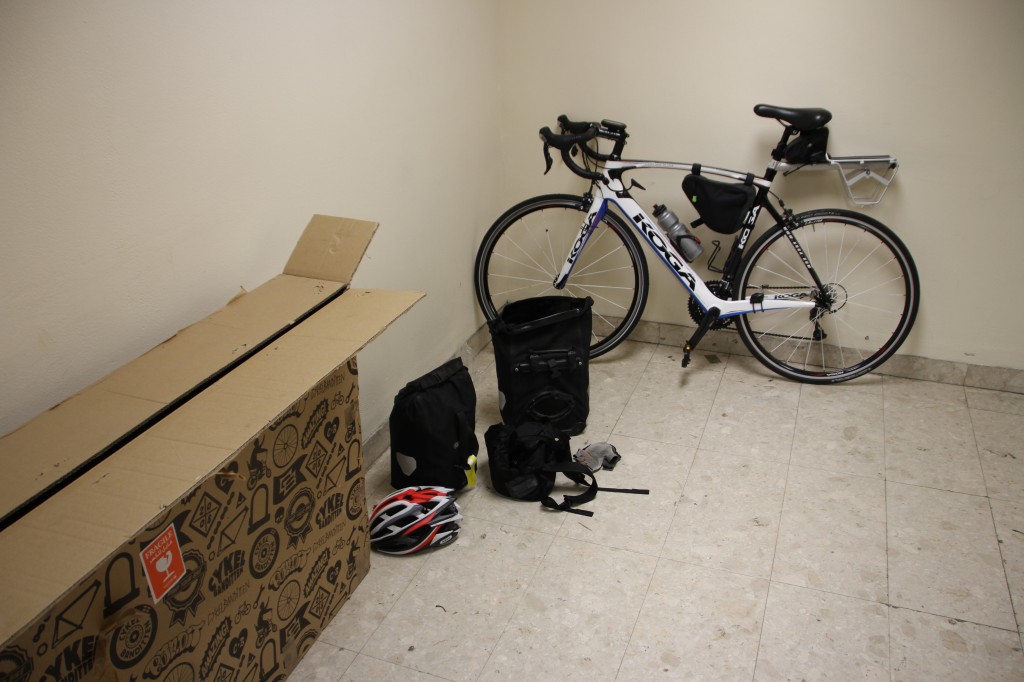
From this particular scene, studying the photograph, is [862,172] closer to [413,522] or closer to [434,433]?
[434,433]

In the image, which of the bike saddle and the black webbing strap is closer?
the black webbing strap

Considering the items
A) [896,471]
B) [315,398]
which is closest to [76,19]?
[315,398]

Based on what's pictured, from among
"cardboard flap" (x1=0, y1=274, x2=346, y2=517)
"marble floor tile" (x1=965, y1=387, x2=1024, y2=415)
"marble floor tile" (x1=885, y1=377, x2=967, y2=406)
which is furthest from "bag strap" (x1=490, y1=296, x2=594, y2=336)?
"marble floor tile" (x1=965, y1=387, x2=1024, y2=415)

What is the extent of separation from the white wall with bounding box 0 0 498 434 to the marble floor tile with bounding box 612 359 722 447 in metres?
0.86

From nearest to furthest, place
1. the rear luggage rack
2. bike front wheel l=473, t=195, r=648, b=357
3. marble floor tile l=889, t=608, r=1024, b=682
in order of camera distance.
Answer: marble floor tile l=889, t=608, r=1024, b=682, the rear luggage rack, bike front wheel l=473, t=195, r=648, b=357

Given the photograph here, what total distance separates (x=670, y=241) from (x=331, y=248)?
148cm

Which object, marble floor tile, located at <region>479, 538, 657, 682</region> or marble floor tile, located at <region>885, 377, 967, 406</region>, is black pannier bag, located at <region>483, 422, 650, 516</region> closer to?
marble floor tile, located at <region>479, 538, 657, 682</region>

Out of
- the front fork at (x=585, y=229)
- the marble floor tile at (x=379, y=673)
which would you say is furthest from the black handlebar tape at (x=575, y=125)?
the marble floor tile at (x=379, y=673)

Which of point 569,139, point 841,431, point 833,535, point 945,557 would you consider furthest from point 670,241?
point 945,557

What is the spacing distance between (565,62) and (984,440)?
2.08 metres

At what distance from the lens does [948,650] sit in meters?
1.86

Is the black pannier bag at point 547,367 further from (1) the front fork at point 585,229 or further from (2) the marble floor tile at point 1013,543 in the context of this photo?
(2) the marble floor tile at point 1013,543

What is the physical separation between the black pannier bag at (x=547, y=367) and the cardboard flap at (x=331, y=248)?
2.63 feet

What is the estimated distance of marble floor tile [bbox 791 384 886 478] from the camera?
254 cm
